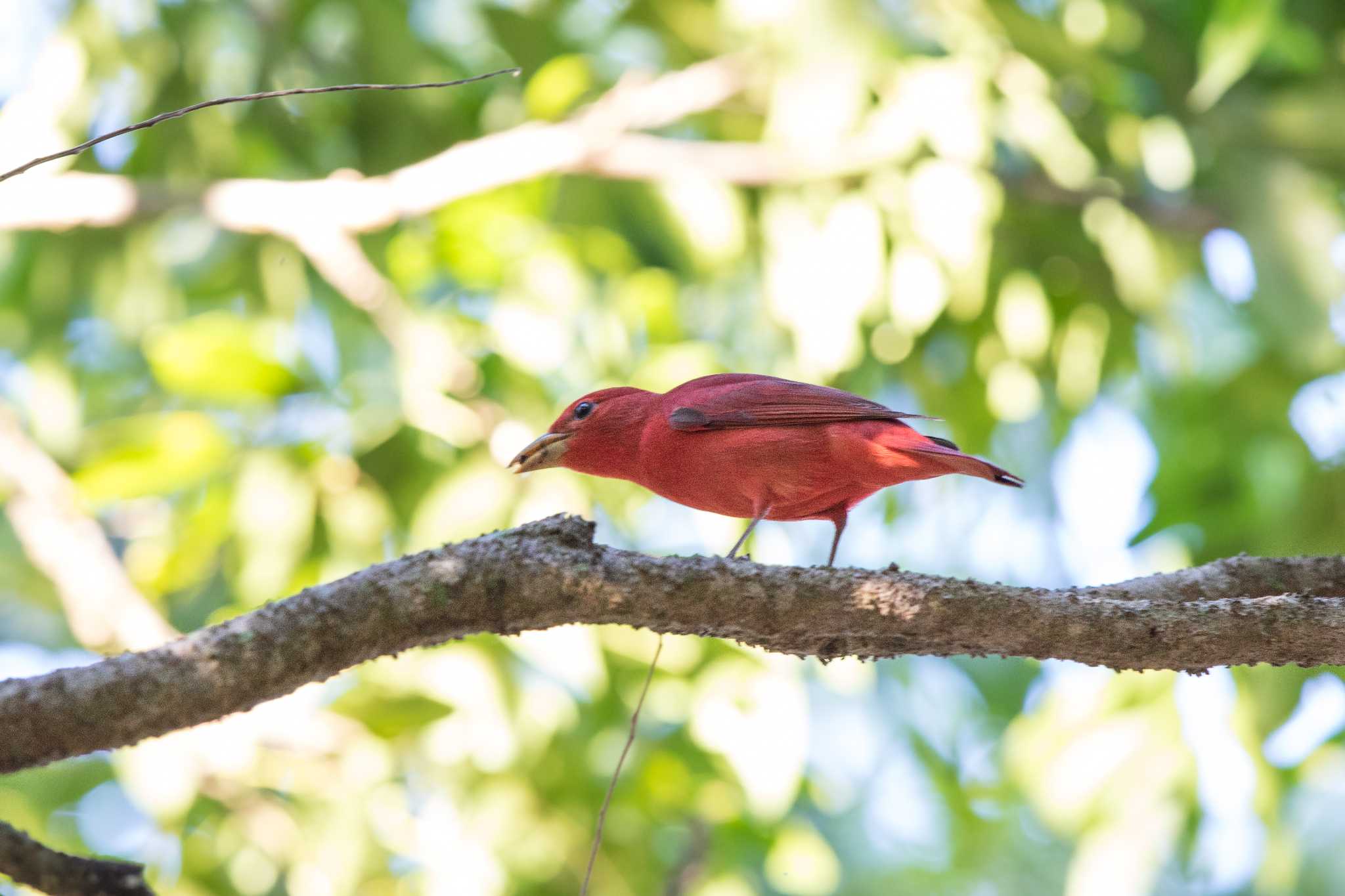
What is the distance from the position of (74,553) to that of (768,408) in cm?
416

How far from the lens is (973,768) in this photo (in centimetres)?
1108

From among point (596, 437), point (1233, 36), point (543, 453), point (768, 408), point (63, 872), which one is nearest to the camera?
point (63, 872)

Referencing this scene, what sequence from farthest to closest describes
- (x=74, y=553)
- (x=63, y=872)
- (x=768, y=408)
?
(x=74, y=553), (x=768, y=408), (x=63, y=872)

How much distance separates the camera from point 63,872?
6.69ft

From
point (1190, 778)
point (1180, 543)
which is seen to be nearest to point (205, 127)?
point (1180, 543)

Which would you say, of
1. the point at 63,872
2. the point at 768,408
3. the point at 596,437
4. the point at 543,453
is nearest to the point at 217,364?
the point at 543,453

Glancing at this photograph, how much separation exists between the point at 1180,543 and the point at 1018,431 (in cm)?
180

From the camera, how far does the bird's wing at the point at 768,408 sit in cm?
431

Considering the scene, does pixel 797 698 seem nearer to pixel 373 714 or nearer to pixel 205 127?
pixel 373 714

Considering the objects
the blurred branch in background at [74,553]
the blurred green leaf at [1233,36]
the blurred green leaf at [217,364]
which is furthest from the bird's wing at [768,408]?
the blurred branch in background at [74,553]

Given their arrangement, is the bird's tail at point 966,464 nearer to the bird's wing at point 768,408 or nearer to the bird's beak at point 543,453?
the bird's wing at point 768,408

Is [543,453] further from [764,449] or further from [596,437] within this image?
[764,449]

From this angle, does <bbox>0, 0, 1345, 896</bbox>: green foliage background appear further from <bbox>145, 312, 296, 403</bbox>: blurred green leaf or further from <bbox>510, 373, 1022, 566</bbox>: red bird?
<bbox>510, 373, 1022, 566</bbox>: red bird

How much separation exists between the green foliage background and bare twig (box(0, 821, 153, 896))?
3.98 m
